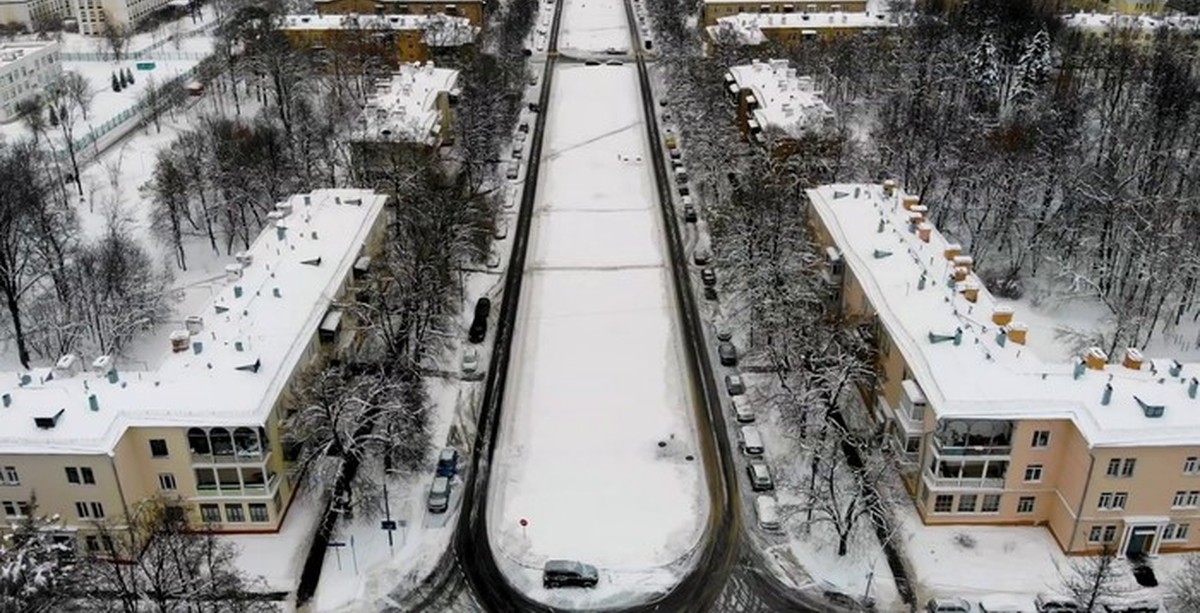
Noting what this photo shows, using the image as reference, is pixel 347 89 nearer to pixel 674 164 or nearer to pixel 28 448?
pixel 674 164

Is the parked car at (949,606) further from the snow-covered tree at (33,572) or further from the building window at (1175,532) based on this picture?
the snow-covered tree at (33,572)

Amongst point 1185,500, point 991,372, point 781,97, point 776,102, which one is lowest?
point 1185,500

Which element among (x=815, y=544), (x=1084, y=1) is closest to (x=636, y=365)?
(x=815, y=544)

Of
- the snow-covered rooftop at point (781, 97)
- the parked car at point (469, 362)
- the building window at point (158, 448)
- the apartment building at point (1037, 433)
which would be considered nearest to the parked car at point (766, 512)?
the apartment building at point (1037, 433)

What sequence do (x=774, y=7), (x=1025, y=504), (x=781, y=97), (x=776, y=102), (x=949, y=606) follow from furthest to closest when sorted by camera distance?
1. (x=774, y=7)
2. (x=781, y=97)
3. (x=776, y=102)
4. (x=1025, y=504)
5. (x=949, y=606)

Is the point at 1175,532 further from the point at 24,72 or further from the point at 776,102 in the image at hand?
the point at 24,72

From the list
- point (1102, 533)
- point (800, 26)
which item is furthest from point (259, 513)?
point (800, 26)

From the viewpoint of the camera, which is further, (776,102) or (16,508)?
(776,102)
